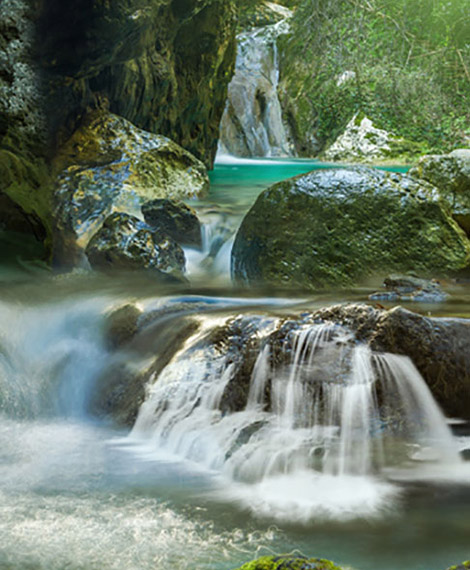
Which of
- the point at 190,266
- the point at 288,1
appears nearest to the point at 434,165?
the point at 190,266

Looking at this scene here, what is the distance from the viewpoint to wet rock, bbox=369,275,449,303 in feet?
17.9

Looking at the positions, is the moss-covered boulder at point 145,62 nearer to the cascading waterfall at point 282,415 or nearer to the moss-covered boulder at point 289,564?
the cascading waterfall at point 282,415

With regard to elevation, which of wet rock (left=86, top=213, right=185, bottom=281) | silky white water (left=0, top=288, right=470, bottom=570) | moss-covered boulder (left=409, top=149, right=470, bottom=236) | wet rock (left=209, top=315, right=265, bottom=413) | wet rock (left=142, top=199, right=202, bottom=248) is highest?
moss-covered boulder (left=409, top=149, right=470, bottom=236)

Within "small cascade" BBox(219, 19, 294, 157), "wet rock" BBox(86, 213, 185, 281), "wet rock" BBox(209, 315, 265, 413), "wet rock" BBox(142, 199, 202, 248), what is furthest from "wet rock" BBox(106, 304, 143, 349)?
"small cascade" BBox(219, 19, 294, 157)

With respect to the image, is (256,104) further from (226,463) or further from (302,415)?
(226,463)

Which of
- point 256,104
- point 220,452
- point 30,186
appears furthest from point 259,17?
point 220,452

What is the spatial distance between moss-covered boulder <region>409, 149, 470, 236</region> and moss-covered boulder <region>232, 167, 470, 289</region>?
2.55 ft

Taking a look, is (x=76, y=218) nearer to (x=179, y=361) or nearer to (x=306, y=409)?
(x=179, y=361)

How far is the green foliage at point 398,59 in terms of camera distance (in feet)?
31.9

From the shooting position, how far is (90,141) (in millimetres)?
8398

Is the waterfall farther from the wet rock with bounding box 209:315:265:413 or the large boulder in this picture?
the large boulder

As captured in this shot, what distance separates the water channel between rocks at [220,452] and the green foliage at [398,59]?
5.75 metres

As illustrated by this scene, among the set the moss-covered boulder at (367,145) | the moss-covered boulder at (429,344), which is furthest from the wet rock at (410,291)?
the moss-covered boulder at (367,145)

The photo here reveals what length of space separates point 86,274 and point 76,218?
90 cm
